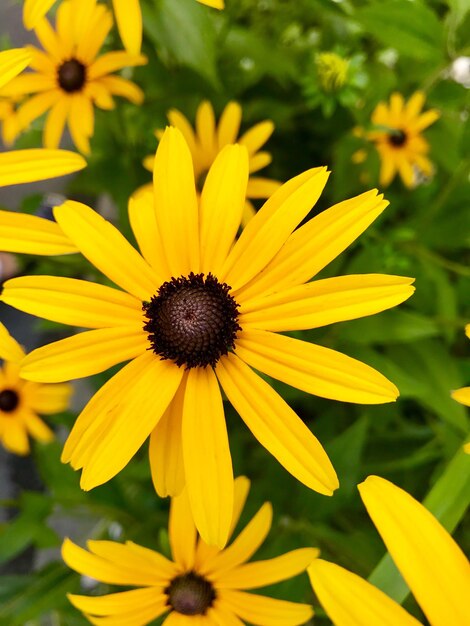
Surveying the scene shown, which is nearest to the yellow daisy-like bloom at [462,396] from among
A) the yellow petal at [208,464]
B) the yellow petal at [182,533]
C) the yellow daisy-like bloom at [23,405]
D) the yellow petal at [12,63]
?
the yellow petal at [208,464]

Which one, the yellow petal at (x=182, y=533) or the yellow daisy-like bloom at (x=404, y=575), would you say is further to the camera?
the yellow petal at (x=182, y=533)

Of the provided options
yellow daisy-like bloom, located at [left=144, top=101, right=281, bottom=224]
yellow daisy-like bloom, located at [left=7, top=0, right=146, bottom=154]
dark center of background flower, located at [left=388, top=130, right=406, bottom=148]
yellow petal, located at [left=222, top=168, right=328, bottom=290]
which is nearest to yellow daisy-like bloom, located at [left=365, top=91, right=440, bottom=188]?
dark center of background flower, located at [left=388, top=130, right=406, bottom=148]

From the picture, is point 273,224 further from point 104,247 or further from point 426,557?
point 426,557

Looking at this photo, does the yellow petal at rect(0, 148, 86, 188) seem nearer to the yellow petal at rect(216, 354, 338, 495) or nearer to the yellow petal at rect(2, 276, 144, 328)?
the yellow petal at rect(2, 276, 144, 328)

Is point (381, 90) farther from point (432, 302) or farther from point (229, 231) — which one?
point (229, 231)

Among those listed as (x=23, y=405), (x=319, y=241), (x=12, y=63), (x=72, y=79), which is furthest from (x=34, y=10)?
(x=23, y=405)

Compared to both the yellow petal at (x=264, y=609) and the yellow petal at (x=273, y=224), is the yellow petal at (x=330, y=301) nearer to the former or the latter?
the yellow petal at (x=273, y=224)

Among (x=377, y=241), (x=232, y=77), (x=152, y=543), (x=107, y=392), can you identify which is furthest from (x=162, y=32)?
(x=152, y=543)
